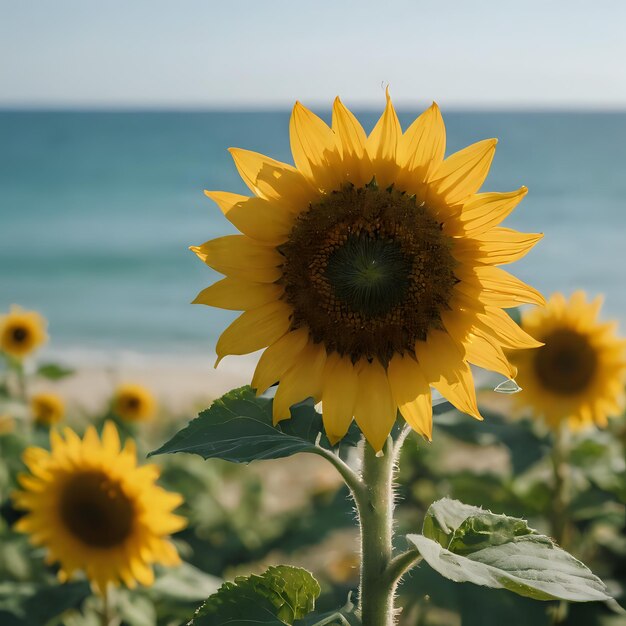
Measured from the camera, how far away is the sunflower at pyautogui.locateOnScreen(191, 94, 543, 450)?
4.00ft

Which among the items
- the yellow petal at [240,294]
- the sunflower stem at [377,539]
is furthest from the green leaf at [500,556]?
the yellow petal at [240,294]

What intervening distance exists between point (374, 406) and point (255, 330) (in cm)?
21

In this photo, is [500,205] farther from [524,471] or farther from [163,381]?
[163,381]

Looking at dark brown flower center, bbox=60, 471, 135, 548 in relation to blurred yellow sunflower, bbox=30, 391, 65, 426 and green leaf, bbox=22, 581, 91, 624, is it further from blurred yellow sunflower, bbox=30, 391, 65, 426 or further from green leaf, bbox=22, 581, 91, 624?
blurred yellow sunflower, bbox=30, 391, 65, 426

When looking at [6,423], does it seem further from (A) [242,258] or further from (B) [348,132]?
(B) [348,132]

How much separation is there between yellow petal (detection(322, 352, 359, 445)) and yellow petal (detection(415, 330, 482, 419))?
0.34 feet

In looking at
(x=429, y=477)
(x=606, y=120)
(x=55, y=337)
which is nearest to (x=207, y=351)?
(x=55, y=337)

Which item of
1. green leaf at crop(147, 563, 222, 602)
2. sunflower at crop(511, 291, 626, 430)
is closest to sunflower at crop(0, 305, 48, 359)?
green leaf at crop(147, 563, 222, 602)

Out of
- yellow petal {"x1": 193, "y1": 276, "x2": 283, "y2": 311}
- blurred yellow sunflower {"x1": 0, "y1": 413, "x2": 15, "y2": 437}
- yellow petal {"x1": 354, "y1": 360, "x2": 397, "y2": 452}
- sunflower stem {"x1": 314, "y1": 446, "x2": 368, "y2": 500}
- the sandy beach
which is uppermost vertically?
yellow petal {"x1": 193, "y1": 276, "x2": 283, "y2": 311}

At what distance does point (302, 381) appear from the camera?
1.27 m

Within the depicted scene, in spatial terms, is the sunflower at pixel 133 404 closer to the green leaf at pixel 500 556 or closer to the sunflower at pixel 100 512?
the sunflower at pixel 100 512

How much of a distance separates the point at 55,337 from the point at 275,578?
12.4 metres

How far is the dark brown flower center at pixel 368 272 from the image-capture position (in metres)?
1.29

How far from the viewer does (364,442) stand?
124 centimetres
